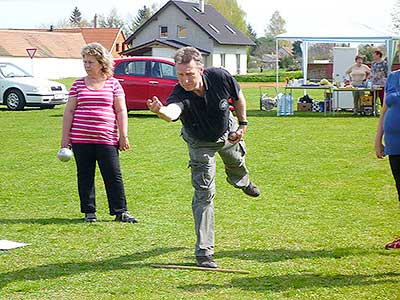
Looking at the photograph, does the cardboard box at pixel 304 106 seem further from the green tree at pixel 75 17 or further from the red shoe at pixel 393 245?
the green tree at pixel 75 17

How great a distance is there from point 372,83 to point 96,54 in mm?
15677

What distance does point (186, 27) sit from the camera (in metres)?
73.1

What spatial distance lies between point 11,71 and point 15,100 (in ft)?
3.73

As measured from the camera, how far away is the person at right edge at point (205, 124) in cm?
623

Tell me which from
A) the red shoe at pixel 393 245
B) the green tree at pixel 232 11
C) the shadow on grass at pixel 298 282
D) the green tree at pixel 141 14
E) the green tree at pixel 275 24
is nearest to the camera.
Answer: the shadow on grass at pixel 298 282

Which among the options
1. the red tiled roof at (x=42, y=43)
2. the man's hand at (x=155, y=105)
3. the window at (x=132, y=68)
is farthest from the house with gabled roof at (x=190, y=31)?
the man's hand at (x=155, y=105)

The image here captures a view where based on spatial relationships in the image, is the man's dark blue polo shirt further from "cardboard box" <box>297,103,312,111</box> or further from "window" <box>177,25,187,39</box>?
"window" <box>177,25,187,39</box>

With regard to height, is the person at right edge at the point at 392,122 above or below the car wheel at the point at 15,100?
above

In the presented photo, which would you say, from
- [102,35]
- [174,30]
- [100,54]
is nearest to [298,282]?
[100,54]

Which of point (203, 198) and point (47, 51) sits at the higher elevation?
point (47, 51)

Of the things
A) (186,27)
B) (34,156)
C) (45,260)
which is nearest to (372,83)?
(34,156)

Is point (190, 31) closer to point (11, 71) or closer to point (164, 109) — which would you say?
point (11, 71)

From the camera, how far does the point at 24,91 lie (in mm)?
26438

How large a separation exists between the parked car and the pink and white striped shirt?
1863 centimetres
